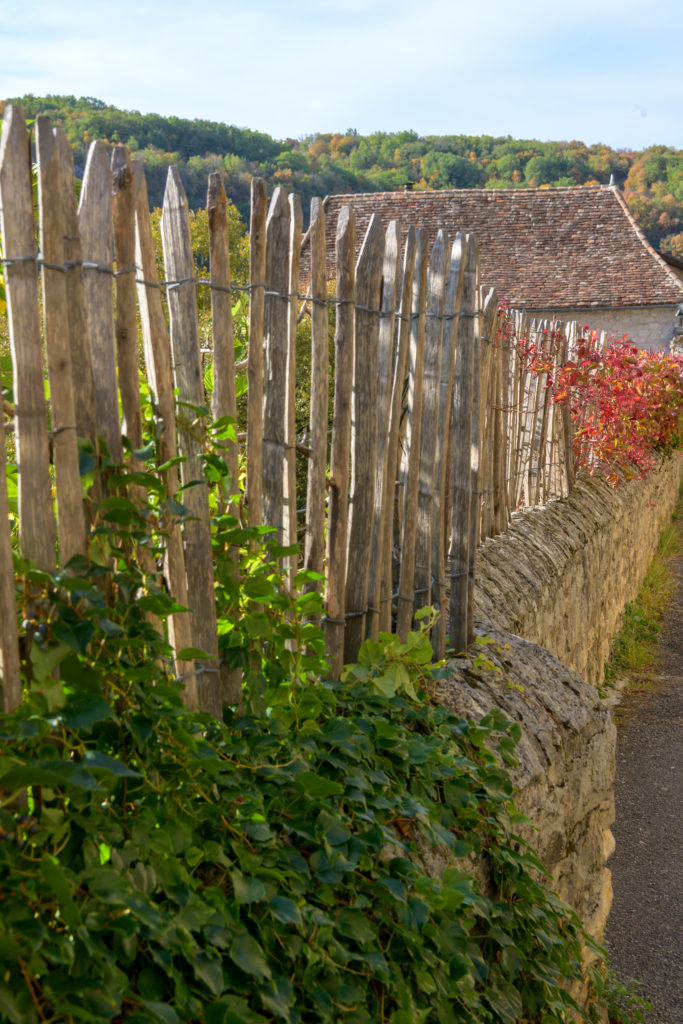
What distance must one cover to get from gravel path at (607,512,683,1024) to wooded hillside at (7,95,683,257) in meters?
34.2

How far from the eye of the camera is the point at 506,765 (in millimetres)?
3043

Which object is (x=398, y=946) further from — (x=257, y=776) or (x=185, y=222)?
(x=185, y=222)

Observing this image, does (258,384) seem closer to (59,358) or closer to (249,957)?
(59,358)

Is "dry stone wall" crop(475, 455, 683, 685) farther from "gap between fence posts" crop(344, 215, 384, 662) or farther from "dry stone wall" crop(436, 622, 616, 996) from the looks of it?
"gap between fence posts" crop(344, 215, 384, 662)

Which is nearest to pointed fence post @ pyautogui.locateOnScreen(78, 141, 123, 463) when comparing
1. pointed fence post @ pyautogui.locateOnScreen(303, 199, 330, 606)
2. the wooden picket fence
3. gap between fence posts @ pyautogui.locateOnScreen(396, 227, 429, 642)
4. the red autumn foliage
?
the wooden picket fence

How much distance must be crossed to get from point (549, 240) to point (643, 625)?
22.8 m

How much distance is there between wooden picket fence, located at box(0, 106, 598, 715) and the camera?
5.56ft

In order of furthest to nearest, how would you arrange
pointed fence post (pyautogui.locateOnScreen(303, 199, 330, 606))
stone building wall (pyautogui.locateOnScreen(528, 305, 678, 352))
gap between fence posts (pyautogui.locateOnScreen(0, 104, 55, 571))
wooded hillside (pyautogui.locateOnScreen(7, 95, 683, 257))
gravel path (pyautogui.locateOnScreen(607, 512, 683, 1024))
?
wooded hillside (pyautogui.locateOnScreen(7, 95, 683, 257)), stone building wall (pyautogui.locateOnScreen(528, 305, 678, 352)), gravel path (pyautogui.locateOnScreen(607, 512, 683, 1024)), pointed fence post (pyautogui.locateOnScreen(303, 199, 330, 606)), gap between fence posts (pyautogui.locateOnScreen(0, 104, 55, 571))

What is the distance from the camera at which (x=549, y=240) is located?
29391 mm

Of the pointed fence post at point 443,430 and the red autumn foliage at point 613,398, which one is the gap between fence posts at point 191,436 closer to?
the pointed fence post at point 443,430

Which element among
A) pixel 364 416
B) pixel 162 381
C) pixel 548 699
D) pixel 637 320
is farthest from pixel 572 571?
pixel 637 320

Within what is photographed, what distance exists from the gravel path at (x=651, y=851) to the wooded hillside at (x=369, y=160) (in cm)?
3423

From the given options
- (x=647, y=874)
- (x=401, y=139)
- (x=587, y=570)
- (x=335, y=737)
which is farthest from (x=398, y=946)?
(x=401, y=139)

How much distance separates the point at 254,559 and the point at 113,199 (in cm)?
92
